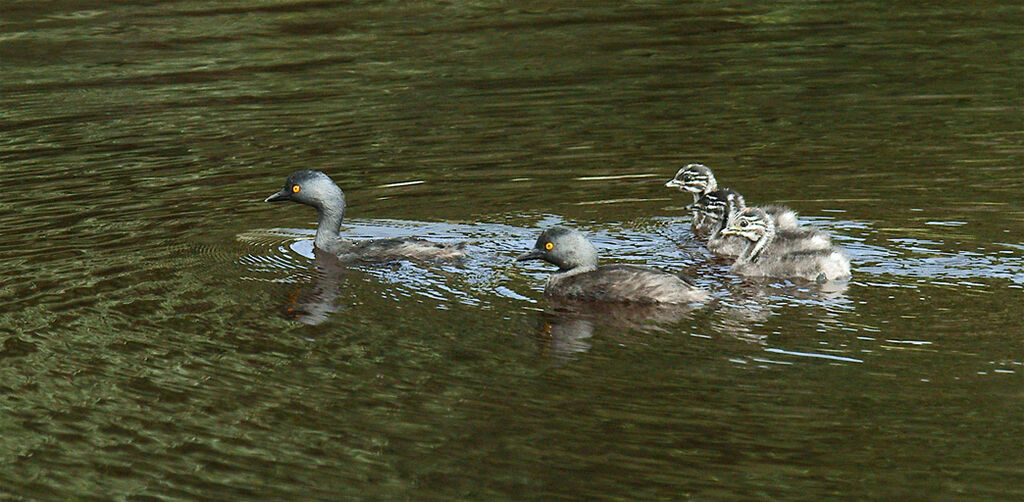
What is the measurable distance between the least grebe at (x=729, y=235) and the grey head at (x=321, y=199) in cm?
244

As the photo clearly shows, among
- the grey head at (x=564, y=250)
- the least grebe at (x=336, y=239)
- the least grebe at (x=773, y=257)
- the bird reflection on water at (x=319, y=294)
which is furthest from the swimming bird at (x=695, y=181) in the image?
the bird reflection on water at (x=319, y=294)

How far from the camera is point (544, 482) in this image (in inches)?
234

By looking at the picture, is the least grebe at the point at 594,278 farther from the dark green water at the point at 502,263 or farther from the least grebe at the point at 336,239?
the least grebe at the point at 336,239

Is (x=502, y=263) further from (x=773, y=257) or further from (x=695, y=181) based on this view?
(x=695, y=181)

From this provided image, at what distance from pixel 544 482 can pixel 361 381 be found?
4.71 ft

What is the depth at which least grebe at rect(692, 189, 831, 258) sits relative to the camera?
922 centimetres

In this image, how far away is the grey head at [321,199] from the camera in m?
10.3

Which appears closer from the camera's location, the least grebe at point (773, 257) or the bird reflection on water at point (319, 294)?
the bird reflection on water at point (319, 294)

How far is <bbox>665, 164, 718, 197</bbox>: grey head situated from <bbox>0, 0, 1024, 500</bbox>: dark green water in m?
0.21

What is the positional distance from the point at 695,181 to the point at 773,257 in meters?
1.78

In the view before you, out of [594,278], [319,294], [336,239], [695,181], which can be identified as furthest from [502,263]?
[695,181]

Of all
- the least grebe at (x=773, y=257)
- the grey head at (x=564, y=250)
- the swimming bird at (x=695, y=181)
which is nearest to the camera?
the least grebe at (x=773, y=257)

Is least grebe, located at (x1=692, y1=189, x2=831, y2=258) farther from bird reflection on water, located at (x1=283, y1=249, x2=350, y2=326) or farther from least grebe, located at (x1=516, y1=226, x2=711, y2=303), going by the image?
bird reflection on water, located at (x1=283, y1=249, x2=350, y2=326)

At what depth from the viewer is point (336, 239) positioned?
10227 mm
